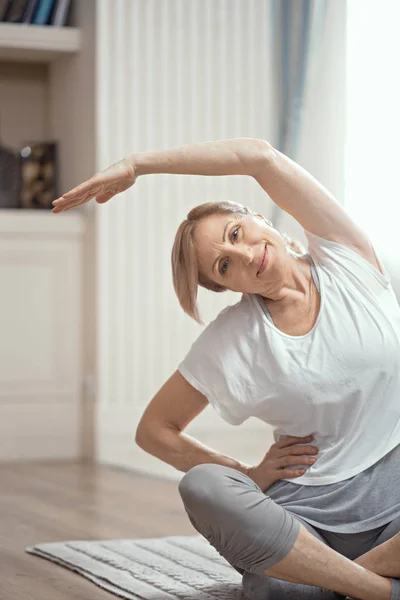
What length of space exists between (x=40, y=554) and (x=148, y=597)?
0.48 metres

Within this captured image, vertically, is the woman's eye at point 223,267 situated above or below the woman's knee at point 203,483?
above

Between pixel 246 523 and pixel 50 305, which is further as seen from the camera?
pixel 50 305

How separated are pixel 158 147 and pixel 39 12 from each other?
73cm

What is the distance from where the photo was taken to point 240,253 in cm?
182

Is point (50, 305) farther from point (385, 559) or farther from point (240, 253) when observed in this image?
point (385, 559)

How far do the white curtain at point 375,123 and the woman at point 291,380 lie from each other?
1.63m

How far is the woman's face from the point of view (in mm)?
1830

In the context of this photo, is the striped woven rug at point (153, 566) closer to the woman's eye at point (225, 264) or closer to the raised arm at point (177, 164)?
the woman's eye at point (225, 264)

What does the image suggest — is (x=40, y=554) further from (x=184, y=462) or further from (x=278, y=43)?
(x=278, y=43)

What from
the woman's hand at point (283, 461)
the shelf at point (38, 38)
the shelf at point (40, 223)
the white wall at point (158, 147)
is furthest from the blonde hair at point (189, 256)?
the shelf at point (38, 38)

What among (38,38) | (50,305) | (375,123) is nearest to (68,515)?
(50,305)

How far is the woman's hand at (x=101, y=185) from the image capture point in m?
1.77

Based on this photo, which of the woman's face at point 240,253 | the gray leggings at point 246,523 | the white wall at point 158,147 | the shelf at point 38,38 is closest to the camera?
the gray leggings at point 246,523

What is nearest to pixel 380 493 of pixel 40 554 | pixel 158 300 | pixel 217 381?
pixel 217 381
